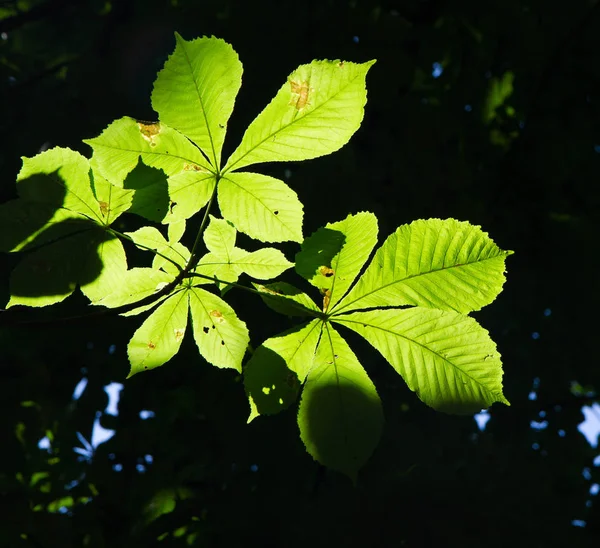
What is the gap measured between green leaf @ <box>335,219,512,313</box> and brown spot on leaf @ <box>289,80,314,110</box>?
0.24 m

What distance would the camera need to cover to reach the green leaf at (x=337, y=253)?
0.86 m

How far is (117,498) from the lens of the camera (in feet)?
9.07

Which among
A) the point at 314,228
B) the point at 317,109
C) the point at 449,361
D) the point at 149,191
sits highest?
the point at 317,109

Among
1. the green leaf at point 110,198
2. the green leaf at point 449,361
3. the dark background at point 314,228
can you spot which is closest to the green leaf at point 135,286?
the green leaf at point 110,198

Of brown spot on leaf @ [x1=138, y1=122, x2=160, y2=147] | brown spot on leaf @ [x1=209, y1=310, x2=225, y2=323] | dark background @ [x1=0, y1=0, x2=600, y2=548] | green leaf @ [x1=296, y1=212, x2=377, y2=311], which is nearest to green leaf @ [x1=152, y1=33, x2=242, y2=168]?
brown spot on leaf @ [x1=138, y1=122, x2=160, y2=147]

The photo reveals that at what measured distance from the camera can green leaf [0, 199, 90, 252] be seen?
2.60ft

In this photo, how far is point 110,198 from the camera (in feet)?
2.74

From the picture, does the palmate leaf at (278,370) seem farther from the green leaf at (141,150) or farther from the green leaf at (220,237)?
the green leaf at (141,150)

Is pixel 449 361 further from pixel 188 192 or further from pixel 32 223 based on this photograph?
pixel 32 223

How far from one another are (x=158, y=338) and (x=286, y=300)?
30 centimetres

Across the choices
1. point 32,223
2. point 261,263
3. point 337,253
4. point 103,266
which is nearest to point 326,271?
point 337,253

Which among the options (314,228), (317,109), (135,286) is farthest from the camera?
(314,228)

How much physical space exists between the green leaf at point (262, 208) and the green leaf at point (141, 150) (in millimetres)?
60

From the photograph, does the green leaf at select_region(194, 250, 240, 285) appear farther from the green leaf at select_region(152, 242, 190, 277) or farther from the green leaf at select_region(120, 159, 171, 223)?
the green leaf at select_region(120, 159, 171, 223)
